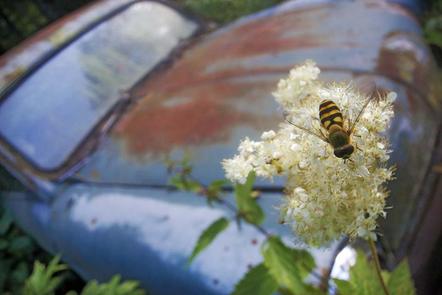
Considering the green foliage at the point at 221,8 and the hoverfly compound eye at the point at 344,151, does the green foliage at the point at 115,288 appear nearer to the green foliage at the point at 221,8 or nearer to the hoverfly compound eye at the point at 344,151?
the hoverfly compound eye at the point at 344,151

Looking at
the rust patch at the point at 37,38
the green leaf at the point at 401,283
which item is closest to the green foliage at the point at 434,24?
the rust patch at the point at 37,38

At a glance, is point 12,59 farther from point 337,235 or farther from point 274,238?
point 337,235

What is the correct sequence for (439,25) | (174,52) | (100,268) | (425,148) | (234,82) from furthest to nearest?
(439,25)
(174,52)
(234,82)
(100,268)
(425,148)

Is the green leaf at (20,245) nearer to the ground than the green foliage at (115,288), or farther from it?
nearer to the ground

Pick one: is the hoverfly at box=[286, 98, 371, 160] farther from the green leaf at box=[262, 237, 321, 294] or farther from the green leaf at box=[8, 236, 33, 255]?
the green leaf at box=[8, 236, 33, 255]

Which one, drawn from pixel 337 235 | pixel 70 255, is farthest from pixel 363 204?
pixel 70 255
